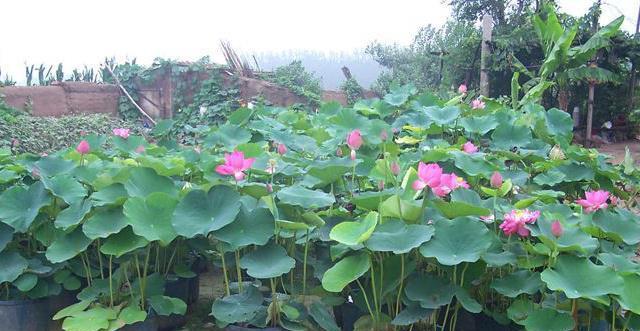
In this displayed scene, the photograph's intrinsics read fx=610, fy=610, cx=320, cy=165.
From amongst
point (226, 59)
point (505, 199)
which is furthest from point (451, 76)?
point (505, 199)

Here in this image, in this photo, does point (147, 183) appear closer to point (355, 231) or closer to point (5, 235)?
point (5, 235)

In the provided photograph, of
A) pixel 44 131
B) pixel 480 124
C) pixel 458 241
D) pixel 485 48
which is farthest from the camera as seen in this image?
pixel 485 48

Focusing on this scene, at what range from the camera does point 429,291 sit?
60.5 inches

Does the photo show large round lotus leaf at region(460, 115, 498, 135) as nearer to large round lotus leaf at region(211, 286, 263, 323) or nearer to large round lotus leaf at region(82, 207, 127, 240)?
large round lotus leaf at region(211, 286, 263, 323)

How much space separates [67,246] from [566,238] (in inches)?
55.3

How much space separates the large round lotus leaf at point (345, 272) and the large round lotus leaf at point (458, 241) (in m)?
0.15

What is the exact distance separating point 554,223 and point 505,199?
0.54 metres

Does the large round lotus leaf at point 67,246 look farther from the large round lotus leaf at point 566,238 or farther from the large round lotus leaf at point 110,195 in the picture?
the large round lotus leaf at point 566,238

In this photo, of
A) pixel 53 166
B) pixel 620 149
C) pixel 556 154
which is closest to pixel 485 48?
pixel 620 149

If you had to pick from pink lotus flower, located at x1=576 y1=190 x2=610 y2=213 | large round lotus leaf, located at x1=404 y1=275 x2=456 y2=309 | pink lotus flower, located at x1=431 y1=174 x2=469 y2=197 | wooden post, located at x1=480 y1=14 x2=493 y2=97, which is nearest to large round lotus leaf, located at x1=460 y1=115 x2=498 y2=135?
pink lotus flower, located at x1=576 y1=190 x2=610 y2=213

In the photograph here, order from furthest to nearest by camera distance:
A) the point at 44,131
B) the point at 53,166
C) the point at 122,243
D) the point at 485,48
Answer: the point at 485,48 → the point at 44,131 → the point at 53,166 → the point at 122,243

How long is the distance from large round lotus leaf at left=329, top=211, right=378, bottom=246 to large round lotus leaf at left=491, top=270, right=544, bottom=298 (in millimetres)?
362

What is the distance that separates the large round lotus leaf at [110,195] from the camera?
1.76 metres

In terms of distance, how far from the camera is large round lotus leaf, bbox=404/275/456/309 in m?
1.49
